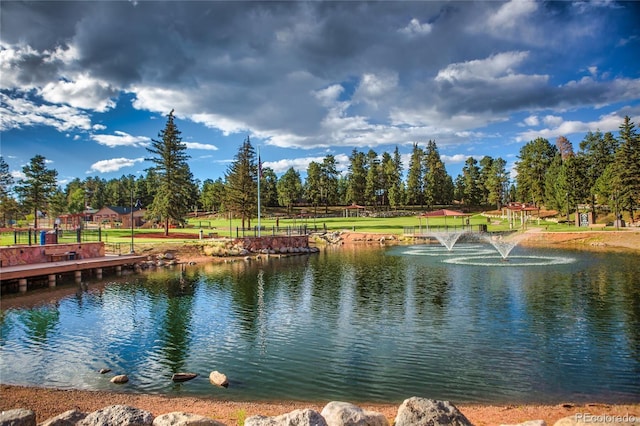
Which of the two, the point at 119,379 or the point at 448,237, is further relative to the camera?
the point at 448,237

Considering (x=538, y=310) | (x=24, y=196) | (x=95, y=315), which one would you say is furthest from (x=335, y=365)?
(x=24, y=196)

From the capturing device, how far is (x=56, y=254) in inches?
1252

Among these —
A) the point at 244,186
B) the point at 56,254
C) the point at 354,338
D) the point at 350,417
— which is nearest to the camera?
the point at 350,417

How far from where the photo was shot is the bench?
103 feet

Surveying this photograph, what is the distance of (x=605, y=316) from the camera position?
1603 centimetres

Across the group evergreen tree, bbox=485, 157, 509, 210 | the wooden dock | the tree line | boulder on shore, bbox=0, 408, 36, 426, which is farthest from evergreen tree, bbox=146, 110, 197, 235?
evergreen tree, bbox=485, 157, 509, 210

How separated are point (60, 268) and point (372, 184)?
294 ft

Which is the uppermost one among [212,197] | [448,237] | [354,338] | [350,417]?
[212,197]

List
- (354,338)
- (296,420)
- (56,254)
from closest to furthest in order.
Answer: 1. (296,420)
2. (354,338)
3. (56,254)

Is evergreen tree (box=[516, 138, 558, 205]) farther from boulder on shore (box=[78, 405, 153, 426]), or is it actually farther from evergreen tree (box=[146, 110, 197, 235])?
boulder on shore (box=[78, 405, 153, 426])

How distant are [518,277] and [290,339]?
1702cm

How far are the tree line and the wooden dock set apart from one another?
1165 centimetres

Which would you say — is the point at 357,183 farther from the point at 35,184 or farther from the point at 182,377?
the point at 182,377

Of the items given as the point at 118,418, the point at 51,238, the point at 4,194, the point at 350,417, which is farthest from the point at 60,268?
the point at 4,194
